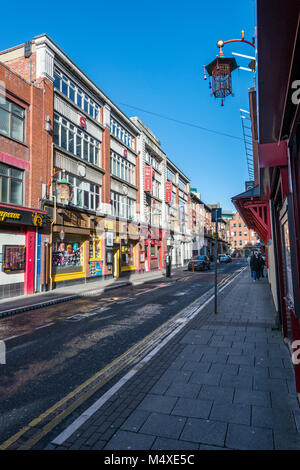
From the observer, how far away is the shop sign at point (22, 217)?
46.5ft

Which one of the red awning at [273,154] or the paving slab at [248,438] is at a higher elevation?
the red awning at [273,154]

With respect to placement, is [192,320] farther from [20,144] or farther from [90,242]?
[90,242]

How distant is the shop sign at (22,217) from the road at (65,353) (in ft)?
18.0

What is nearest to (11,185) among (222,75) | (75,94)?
(75,94)

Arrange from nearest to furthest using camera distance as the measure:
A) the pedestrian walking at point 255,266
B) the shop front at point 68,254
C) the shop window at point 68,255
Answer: the shop front at point 68,254 < the shop window at point 68,255 < the pedestrian walking at point 255,266

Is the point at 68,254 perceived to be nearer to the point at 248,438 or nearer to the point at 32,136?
the point at 32,136

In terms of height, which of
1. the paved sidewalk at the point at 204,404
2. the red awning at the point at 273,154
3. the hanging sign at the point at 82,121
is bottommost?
the paved sidewalk at the point at 204,404

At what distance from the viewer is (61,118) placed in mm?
19672

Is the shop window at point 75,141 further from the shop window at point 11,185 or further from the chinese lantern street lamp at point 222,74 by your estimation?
the chinese lantern street lamp at point 222,74

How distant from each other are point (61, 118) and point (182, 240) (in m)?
32.6

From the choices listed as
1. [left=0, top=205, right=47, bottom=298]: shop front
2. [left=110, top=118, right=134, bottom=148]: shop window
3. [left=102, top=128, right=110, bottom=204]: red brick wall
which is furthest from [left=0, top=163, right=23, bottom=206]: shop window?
[left=110, top=118, right=134, bottom=148]: shop window

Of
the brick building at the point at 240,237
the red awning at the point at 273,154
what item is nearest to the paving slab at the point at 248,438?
the red awning at the point at 273,154

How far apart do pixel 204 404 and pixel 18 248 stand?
46.7 feet

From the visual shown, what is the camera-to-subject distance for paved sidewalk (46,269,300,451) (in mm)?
3104
